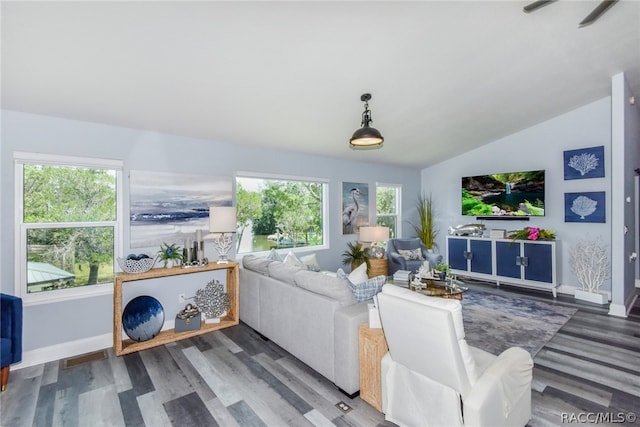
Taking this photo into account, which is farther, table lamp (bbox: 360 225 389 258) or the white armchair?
table lamp (bbox: 360 225 389 258)

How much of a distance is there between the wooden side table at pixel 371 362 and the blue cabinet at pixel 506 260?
14.0ft

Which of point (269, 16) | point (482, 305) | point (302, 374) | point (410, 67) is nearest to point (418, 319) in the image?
point (302, 374)

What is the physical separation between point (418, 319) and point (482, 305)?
11.1 ft

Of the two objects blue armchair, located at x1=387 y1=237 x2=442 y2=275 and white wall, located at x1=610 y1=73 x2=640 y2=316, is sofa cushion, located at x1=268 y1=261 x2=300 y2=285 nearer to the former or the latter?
blue armchair, located at x1=387 y1=237 x2=442 y2=275

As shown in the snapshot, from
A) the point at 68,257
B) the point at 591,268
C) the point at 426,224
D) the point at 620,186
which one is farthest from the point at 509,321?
the point at 68,257

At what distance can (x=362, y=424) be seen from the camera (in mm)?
1964

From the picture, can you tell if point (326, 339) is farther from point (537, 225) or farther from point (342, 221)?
point (537, 225)

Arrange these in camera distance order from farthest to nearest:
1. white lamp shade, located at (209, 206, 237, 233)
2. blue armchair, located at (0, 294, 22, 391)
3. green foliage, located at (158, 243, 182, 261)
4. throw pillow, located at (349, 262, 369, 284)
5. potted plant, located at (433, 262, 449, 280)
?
potted plant, located at (433, 262, 449, 280) → white lamp shade, located at (209, 206, 237, 233) → green foliage, located at (158, 243, 182, 261) → throw pillow, located at (349, 262, 369, 284) → blue armchair, located at (0, 294, 22, 391)

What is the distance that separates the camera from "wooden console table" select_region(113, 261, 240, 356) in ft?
9.70

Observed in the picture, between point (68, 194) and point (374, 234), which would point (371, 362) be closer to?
point (374, 234)

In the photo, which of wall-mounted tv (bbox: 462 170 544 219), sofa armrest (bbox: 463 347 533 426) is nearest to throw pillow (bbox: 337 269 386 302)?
sofa armrest (bbox: 463 347 533 426)

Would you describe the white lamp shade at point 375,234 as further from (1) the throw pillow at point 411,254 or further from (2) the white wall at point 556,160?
(2) the white wall at point 556,160

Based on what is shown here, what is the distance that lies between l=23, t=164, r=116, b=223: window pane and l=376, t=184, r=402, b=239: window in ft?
15.4

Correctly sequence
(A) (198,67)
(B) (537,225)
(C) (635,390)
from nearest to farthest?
(C) (635,390) < (A) (198,67) < (B) (537,225)
